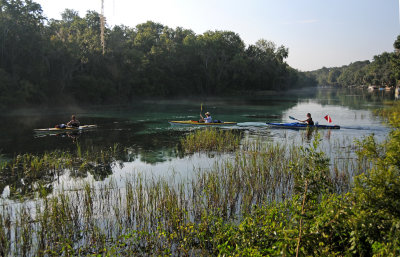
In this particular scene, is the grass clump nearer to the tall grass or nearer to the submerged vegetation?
the submerged vegetation

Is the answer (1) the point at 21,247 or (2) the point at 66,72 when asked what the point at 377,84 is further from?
(1) the point at 21,247

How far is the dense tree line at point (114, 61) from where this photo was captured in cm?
4278

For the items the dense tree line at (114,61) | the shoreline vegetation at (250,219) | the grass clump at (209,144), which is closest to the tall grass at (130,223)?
the shoreline vegetation at (250,219)

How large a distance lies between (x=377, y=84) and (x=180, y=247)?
147 metres

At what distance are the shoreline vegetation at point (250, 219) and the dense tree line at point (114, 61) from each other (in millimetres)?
37808

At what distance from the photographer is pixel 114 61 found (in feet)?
197

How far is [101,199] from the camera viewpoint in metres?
9.62

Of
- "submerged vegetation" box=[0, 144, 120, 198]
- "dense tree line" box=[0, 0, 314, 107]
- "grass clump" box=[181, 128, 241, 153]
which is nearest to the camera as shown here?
"submerged vegetation" box=[0, 144, 120, 198]

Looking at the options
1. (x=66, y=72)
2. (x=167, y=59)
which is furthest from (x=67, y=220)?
(x=167, y=59)

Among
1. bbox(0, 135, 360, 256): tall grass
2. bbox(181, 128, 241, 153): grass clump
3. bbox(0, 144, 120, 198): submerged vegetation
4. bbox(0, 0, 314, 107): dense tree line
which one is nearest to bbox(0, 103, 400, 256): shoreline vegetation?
bbox(0, 135, 360, 256): tall grass

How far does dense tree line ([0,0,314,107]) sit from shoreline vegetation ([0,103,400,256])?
3781 cm

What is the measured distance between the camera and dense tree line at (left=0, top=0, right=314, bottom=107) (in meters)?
42.8

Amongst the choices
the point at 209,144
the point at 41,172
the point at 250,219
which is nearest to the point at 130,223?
the point at 250,219

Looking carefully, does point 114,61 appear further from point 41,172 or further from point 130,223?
point 130,223
